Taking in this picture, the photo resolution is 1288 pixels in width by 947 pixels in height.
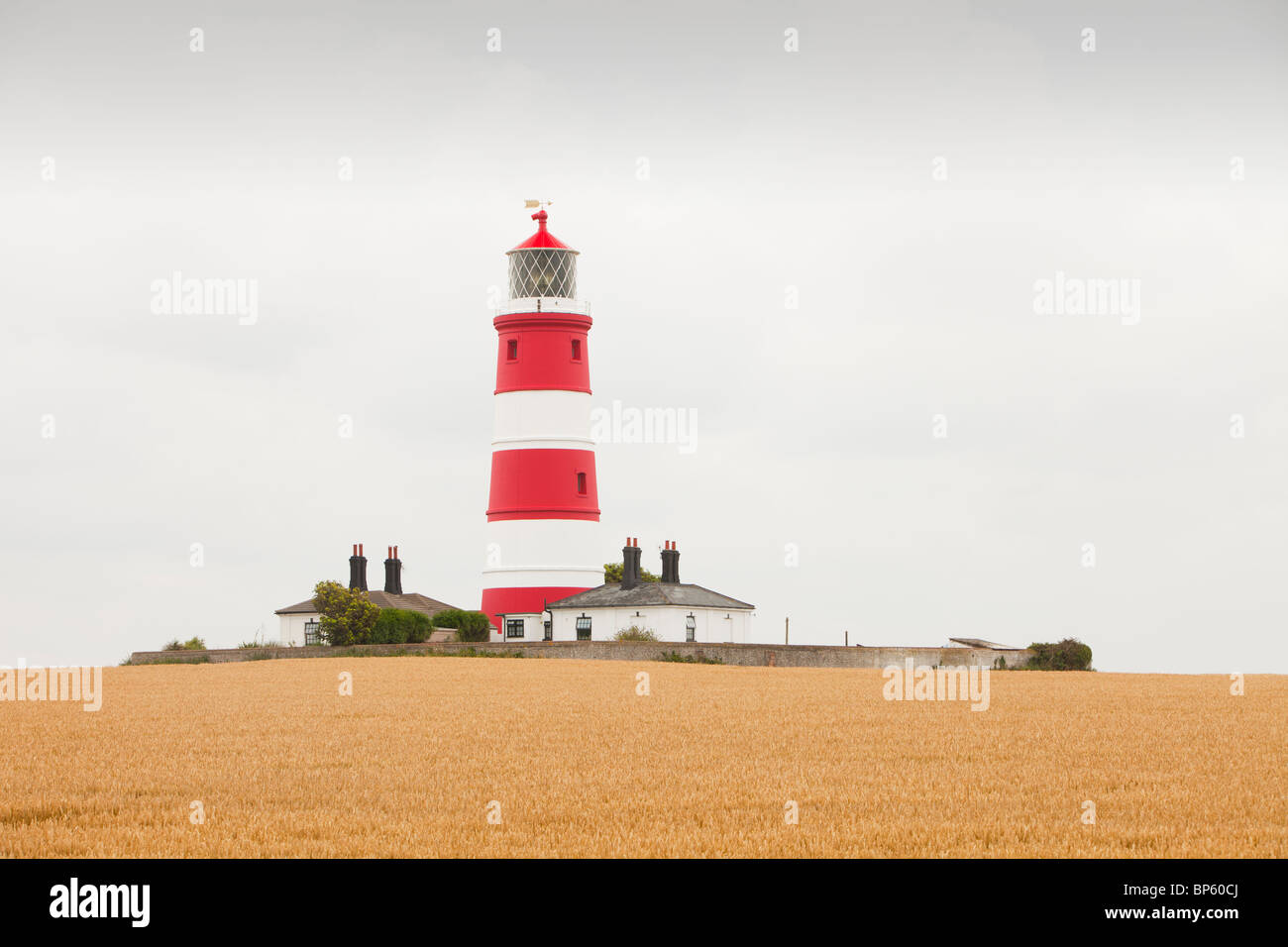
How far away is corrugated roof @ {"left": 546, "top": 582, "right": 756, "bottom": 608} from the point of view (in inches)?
2327

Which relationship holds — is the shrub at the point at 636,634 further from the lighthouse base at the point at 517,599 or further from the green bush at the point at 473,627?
the green bush at the point at 473,627

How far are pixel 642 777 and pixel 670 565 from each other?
45.7m

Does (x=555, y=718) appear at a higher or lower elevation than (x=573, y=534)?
lower

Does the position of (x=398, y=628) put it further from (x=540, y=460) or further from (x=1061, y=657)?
(x=1061, y=657)

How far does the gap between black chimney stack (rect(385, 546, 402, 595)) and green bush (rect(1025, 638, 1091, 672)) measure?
32.5 meters

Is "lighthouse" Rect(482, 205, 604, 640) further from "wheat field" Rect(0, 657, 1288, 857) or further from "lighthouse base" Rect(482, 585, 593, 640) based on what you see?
"wheat field" Rect(0, 657, 1288, 857)

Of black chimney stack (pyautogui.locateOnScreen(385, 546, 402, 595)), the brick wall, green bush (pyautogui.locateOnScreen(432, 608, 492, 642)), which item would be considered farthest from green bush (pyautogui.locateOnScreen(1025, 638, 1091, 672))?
black chimney stack (pyautogui.locateOnScreen(385, 546, 402, 595))

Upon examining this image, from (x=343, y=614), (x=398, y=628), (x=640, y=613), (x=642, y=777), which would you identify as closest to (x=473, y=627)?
(x=398, y=628)

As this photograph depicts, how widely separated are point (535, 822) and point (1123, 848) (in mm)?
5320

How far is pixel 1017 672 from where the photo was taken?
47.2 metres

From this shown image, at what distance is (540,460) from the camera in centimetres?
5975

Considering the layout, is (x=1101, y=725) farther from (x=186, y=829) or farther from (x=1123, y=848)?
(x=186, y=829)
